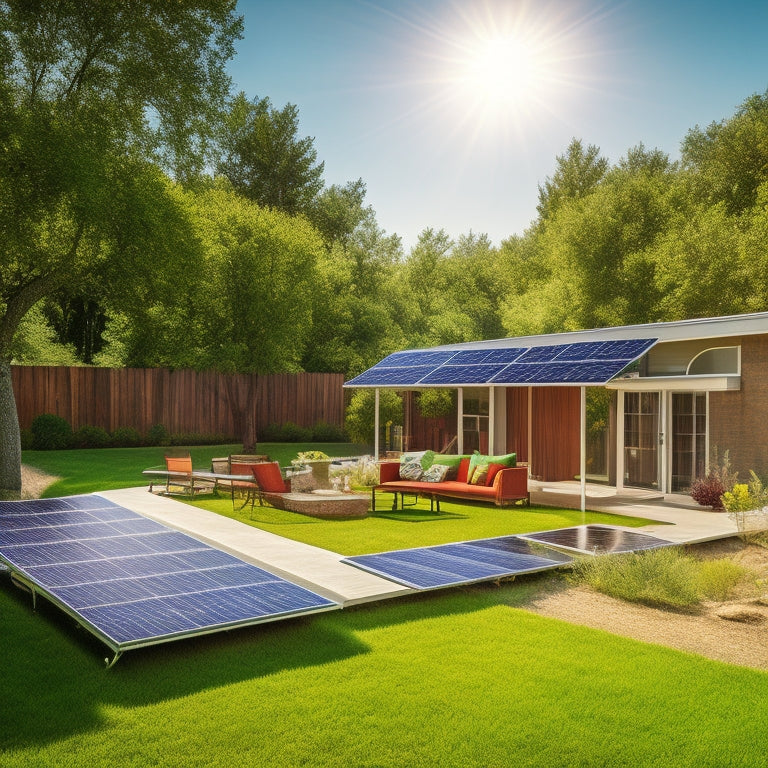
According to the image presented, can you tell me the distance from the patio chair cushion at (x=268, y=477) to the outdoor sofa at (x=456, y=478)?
164cm

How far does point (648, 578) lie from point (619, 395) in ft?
27.1

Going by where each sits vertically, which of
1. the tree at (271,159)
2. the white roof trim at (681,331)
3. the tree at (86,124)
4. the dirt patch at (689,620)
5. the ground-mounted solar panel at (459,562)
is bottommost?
the dirt patch at (689,620)

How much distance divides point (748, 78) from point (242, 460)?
1129 inches

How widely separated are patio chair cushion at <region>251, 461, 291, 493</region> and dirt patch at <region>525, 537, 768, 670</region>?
A: 611 centimetres

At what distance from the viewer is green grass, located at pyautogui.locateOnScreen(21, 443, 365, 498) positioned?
15.5 meters

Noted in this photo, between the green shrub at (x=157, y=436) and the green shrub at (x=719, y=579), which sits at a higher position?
the green shrub at (x=157, y=436)

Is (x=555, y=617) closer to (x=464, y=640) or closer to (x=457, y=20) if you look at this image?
(x=464, y=640)

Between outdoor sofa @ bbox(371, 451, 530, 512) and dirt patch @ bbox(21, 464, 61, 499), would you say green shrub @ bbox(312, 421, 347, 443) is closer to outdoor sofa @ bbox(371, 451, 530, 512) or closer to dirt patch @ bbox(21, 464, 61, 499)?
dirt patch @ bbox(21, 464, 61, 499)

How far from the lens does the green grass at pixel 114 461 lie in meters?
15.5

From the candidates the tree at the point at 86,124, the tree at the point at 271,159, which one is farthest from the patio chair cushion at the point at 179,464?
the tree at the point at 271,159

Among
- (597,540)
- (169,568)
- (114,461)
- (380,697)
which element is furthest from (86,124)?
(380,697)

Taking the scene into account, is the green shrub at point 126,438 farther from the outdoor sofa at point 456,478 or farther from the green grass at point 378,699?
the green grass at point 378,699

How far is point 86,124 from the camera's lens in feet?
43.0

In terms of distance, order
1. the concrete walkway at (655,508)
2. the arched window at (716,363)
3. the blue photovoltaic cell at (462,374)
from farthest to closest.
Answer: the blue photovoltaic cell at (462,374), the arched window at (716,363), the concrete walkway at (655,508)
